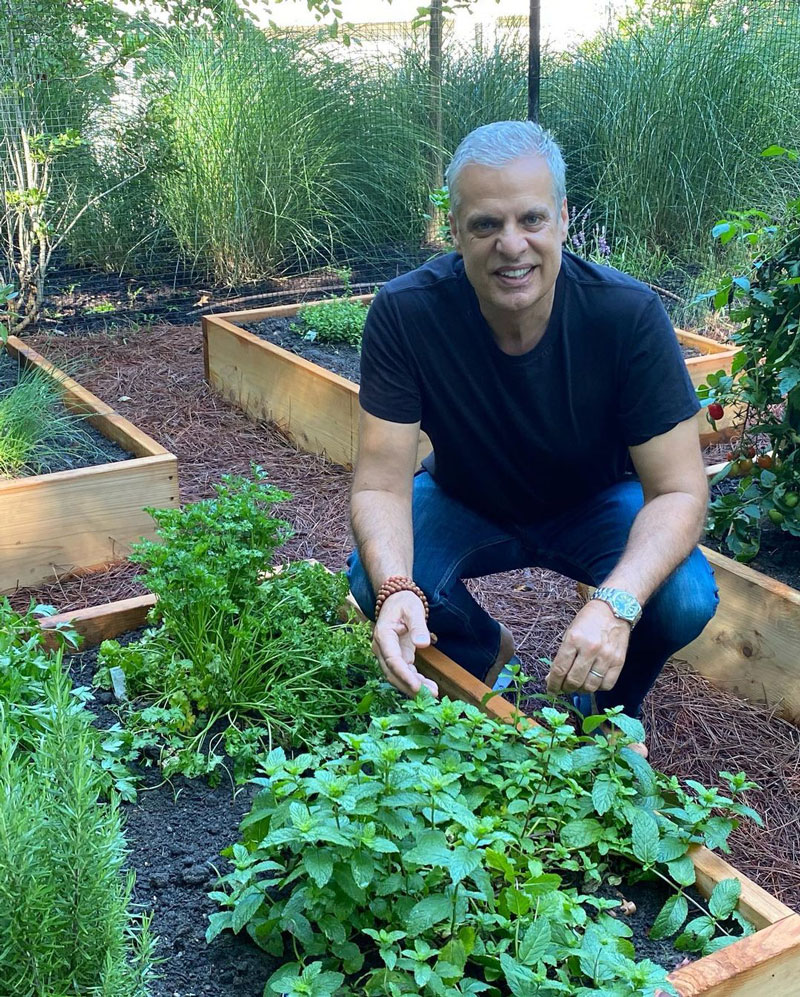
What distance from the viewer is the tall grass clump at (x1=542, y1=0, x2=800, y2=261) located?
21.7 ft

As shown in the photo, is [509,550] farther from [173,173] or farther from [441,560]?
[173,173]

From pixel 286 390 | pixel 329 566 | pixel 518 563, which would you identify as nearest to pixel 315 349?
pixel 286 390

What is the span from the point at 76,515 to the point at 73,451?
40 cm

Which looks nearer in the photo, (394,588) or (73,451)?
(394,588)

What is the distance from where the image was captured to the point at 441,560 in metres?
2.50

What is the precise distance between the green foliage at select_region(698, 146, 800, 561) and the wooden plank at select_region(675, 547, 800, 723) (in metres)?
0.16

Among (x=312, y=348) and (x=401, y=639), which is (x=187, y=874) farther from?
(x=312, y=348)

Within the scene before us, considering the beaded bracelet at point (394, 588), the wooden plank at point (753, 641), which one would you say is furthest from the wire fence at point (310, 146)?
the beaded bracelet at point (394, 588)

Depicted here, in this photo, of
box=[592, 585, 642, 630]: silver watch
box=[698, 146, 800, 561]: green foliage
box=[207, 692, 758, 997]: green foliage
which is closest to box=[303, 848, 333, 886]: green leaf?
box=[207, 692, 758, 997]: green foliage

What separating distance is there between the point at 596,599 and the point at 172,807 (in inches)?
34.2

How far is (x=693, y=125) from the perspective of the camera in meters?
6.62

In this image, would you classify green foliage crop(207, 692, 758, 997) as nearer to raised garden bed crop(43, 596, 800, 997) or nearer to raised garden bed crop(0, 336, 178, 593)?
raised garden bed crop(43, 596, 800, 997)

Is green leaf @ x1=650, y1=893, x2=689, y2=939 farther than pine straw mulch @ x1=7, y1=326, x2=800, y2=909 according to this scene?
No

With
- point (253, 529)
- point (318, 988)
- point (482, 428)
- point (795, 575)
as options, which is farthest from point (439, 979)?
point (795, 575)
